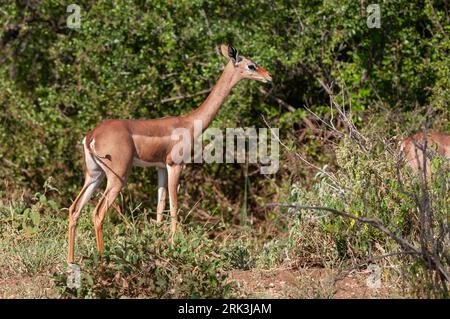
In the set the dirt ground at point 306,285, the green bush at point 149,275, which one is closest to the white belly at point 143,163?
the dirt ground at point 306,285

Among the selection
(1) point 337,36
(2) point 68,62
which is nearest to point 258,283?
(1) point 337,36

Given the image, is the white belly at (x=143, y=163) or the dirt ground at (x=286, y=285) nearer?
the dirt ground at (x=286, y=285)

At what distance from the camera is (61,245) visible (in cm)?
738

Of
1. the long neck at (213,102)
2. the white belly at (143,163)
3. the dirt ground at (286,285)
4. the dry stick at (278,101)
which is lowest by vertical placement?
the dirt ground at (286,285)

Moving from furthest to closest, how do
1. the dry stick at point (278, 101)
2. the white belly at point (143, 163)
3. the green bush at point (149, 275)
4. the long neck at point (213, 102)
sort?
1. the dry stick at point (278, 101)
2. the long neck at point (213, 102)
3. the white belly at point (143, 163)
4. the green bush at point (149, 275)

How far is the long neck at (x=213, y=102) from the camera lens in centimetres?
870

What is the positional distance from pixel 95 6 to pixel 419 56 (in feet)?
13.0

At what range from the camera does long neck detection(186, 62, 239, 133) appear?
870 cm

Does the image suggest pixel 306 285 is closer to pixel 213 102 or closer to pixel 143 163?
pixel 143 163

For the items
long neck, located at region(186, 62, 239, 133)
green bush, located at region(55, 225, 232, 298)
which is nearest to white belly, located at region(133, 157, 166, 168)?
long neck, located at region(186, 62, 239, 133)

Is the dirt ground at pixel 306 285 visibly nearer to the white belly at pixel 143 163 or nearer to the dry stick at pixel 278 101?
the white belly at pixel 143 163

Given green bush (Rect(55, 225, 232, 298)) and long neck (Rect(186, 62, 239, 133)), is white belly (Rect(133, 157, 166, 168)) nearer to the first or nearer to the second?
long neck (Rect(186, 62, 239, 133))

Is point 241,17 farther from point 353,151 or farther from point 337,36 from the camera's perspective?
point 353,151

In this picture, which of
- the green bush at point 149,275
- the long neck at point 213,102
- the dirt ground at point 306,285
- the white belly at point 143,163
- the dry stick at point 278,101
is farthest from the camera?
the dry stick at point 278,101
